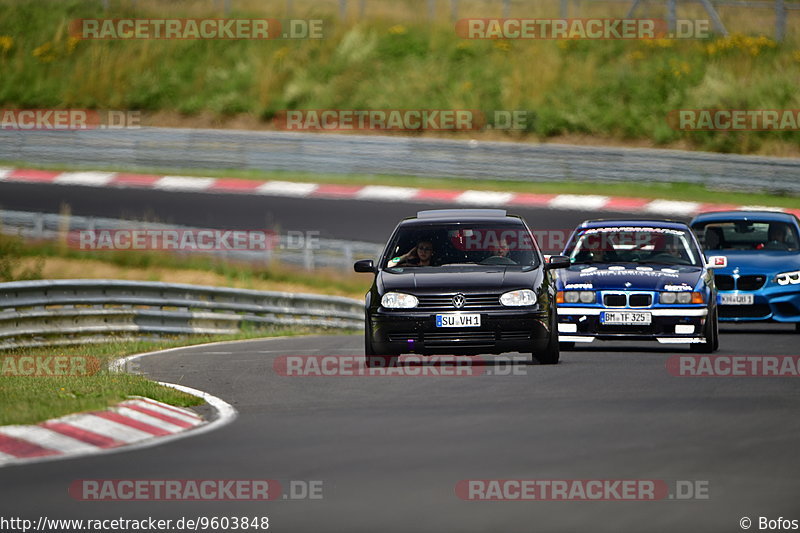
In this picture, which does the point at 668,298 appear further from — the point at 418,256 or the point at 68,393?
the point at 68,393

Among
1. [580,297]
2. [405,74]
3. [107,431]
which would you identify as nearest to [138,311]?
[580,297]

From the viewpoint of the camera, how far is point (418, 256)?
50.1 feet

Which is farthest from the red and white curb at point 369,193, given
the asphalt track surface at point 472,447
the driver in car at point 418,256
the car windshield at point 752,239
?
the driver in car at point 418,256

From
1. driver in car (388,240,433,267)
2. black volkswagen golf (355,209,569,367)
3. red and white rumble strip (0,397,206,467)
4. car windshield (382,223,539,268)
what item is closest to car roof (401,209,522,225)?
car windshield (382,223,539,268)

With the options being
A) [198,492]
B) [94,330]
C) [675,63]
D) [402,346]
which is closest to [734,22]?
[675,63]

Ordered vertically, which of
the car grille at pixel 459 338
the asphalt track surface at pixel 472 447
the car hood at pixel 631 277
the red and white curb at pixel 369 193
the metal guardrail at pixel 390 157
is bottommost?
the asphalt track surface at pixel 472 447

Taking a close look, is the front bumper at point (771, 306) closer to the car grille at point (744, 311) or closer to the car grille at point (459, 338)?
the car grille at point (744, 311)

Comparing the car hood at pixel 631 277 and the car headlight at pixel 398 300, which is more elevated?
the car hood at pixel 631 277

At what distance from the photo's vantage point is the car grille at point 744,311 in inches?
743

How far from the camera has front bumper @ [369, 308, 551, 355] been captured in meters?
14.2

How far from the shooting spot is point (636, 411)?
11680mm

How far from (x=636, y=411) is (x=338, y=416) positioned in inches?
88.2

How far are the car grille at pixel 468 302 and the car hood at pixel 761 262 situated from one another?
18.6 feet

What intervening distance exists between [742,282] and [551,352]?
4.96 meters
